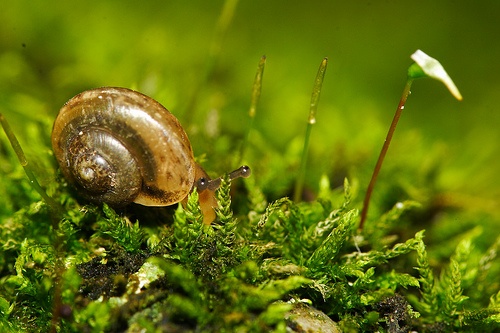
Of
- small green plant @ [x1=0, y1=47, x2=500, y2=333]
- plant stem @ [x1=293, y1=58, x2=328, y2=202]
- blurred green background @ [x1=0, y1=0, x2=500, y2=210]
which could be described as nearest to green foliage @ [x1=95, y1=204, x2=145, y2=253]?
small green plant @ [x1=0, y1=47, x2=500, y2=333]

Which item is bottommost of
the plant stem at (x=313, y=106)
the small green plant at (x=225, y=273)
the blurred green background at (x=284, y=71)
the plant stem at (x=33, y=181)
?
the small green plant at (x=225, y=273)

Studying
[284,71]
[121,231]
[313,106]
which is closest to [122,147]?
[121,231]

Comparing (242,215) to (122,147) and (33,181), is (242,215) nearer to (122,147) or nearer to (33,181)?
(122,147)

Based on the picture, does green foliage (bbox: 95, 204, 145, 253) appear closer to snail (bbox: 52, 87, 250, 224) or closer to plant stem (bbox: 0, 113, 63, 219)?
snail (bbox: 52, 87, 250, 224)

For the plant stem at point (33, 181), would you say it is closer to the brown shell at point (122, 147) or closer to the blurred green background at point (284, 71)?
the brown shell at point (122, 147)

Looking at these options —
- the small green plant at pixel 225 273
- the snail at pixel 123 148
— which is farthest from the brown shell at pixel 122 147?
the small green plant at pixel 225 273

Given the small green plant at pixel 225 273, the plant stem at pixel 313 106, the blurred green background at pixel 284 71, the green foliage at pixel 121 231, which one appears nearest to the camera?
the small green plant at pixel 225 273

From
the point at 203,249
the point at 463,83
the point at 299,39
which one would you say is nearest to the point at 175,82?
the point at 299,39
